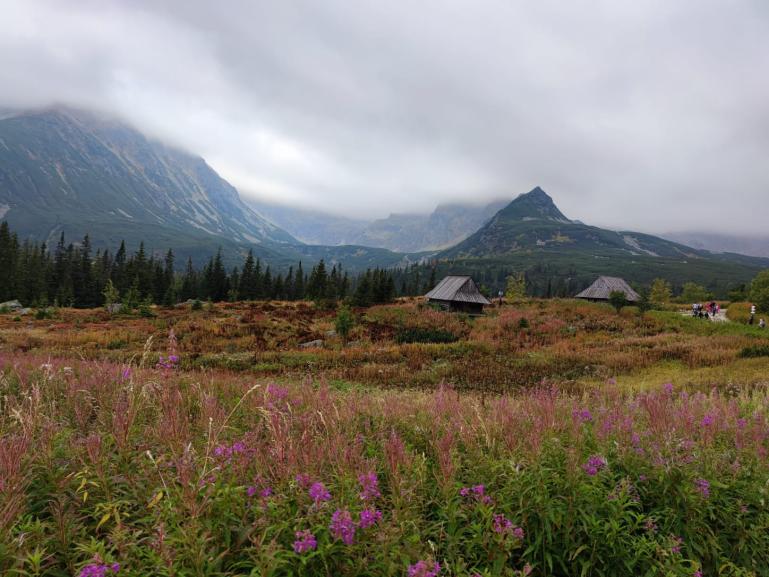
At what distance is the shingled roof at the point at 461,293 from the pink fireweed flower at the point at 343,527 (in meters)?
40.8

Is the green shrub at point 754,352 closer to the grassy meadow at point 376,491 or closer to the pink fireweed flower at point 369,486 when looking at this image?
the grassy meadow at point 376,491

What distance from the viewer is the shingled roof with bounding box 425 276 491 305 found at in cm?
4266

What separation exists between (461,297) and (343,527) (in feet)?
136

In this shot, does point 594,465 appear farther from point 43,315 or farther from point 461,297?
point 43,315

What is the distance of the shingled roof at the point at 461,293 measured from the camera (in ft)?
140

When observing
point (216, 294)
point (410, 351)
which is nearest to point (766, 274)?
point (410, 351)

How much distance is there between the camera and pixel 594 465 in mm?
3180

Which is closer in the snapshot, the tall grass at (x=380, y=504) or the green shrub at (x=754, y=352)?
the tall grass at (x=380, y=504)

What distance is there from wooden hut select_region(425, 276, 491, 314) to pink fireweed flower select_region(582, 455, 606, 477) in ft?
129

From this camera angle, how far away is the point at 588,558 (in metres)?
2.86

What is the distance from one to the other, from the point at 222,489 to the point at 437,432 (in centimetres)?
Answer: 253

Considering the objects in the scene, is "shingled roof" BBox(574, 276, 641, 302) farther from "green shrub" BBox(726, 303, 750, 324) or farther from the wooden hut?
the wooden hut

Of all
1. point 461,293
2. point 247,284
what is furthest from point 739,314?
point 247,284

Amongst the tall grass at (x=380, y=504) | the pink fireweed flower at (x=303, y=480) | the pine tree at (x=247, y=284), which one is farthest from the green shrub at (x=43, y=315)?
the pine tree at (x=247, y=284)
